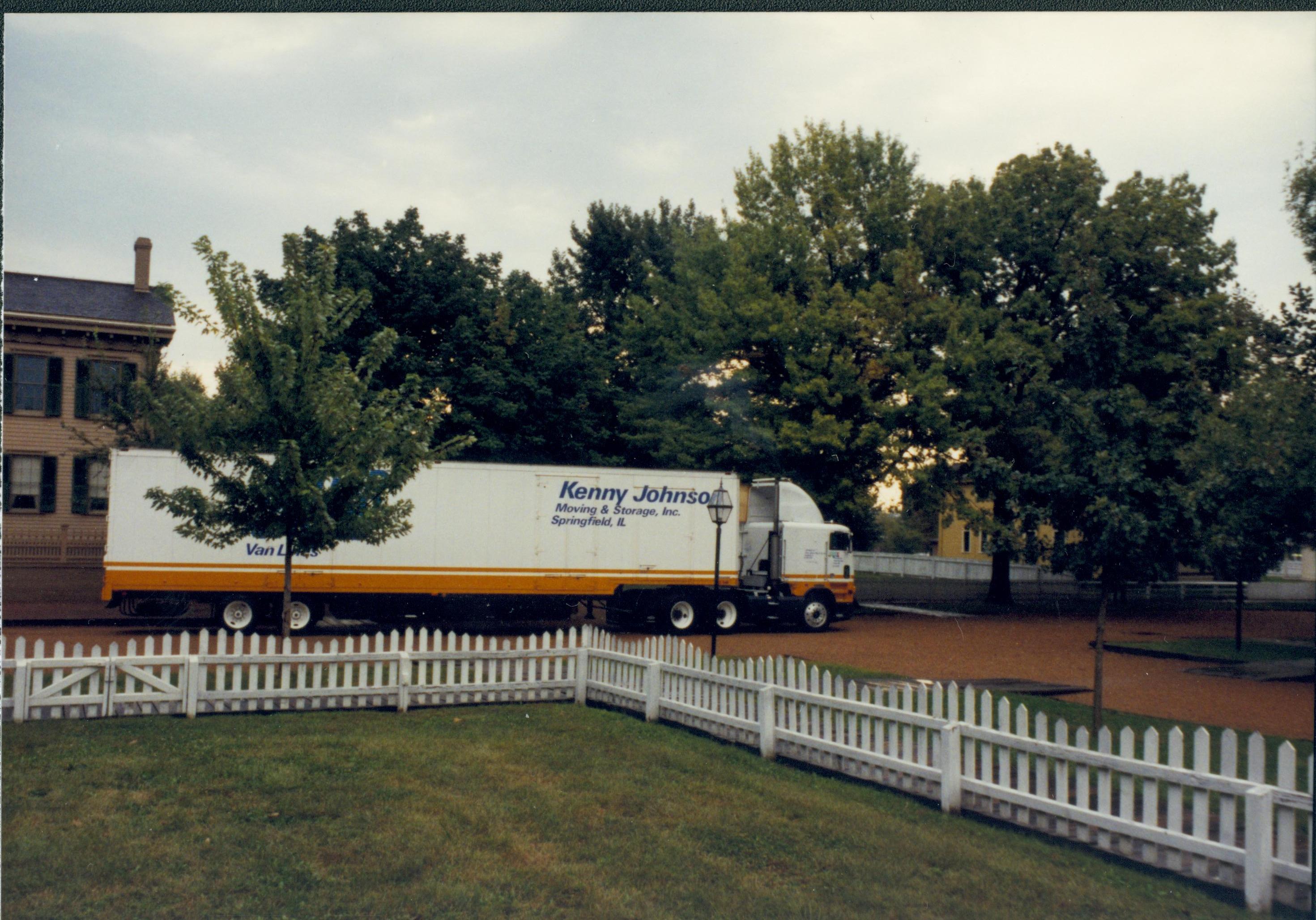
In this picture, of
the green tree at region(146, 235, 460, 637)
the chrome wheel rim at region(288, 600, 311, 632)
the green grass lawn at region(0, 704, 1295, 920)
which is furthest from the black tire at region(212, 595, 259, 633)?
the green grass lawn at region(0, 704, 1295, 920)

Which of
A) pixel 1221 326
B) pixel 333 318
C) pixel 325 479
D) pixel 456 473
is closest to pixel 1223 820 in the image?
pixel 325 479

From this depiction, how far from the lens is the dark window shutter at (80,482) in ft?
81.2

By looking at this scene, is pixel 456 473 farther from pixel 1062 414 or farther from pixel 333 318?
pixel 1062 414

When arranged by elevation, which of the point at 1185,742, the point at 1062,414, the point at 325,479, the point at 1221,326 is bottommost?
the point at 1185,742

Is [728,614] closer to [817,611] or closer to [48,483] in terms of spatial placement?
[817,611]

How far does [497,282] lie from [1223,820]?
94.7 ft

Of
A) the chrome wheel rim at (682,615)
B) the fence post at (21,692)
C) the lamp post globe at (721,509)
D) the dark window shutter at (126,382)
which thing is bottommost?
the chrome wheel rim at (682,615)

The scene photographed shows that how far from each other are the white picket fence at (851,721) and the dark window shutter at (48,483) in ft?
38.4

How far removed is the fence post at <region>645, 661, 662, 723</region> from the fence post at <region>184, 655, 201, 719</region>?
5.04 meters

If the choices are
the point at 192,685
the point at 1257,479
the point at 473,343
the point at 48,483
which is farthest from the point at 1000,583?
the point at 48,483

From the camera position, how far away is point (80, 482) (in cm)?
2480

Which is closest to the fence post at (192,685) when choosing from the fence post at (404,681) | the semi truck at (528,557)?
the fence post at (404,681)

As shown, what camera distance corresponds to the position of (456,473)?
20.5m

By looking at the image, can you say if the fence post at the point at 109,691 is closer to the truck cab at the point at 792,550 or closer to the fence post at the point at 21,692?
the fence post at the point at 21,692
